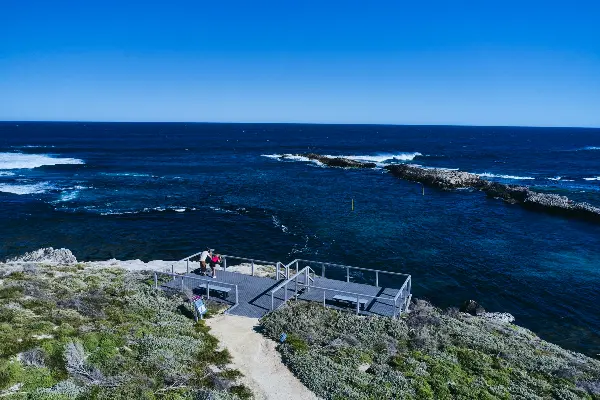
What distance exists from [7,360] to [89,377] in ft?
8.01

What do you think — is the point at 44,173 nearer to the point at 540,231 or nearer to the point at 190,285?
the point at 190,285

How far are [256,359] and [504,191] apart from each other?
177ft

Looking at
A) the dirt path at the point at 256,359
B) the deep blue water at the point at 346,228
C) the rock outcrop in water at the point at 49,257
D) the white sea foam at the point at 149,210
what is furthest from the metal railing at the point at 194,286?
the white sea foam at the point at 149,210

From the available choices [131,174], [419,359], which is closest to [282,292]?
[419,359]

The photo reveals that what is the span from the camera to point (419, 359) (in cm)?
1536

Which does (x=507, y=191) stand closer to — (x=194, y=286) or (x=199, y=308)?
(x=194, y=286)

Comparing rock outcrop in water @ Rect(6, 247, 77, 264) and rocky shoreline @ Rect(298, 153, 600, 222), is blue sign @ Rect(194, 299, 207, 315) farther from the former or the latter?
rocky shoreline @ Rect(298, 153, 600, 222)

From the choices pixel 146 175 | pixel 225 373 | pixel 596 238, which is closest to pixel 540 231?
pixel 596 238

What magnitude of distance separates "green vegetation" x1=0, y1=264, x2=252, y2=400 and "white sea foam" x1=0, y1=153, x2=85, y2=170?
71741 mm

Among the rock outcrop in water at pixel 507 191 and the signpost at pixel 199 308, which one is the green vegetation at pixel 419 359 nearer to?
the signpost at pixel 199 308

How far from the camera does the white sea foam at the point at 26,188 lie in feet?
180

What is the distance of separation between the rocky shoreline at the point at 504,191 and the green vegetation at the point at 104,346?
46.4 metres


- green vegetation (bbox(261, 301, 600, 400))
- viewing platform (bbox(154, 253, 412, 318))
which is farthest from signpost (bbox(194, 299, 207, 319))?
green vegetation (bbox(261, 301, 600, 400))

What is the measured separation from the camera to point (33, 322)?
15.6 meters
